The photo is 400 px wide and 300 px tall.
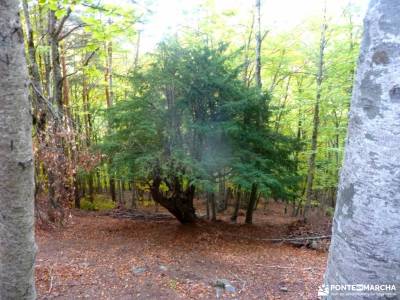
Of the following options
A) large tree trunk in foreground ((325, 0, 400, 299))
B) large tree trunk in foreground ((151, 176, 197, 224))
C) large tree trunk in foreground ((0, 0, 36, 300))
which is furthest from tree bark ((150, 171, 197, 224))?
large tree trunk in foreground ((325, 0, 400, 299))

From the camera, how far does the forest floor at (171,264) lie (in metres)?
4.09

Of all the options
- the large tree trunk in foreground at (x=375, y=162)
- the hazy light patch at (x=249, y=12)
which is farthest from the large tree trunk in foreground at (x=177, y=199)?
the large tree trunk in foreground at (x=375, y=162)

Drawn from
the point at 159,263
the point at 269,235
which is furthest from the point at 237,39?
the point at 159,263

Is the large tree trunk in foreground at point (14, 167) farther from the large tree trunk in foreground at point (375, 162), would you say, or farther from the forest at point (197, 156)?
the large tree trunk in foreground at point (375, 162)

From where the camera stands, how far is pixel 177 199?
7859 millimetres

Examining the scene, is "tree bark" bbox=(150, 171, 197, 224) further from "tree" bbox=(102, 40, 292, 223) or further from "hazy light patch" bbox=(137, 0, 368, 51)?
"hazy light patch" bbox=(137, 0, 368, 51)

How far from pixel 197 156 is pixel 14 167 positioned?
5.94 meters

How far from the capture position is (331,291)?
1067mm

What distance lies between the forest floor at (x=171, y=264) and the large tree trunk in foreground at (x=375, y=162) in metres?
3.45

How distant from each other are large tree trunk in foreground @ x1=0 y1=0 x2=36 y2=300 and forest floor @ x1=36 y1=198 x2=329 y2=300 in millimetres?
2267

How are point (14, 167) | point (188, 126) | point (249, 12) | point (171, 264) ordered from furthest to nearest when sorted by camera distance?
point (249, 12)
point (188, 126)
point (171, 264)
point (14, 167)

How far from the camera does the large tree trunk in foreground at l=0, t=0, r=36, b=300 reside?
4.40 feet

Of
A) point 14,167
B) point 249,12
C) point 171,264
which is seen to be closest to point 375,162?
point 14,167

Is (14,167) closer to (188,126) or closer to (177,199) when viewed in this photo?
(188,126)
